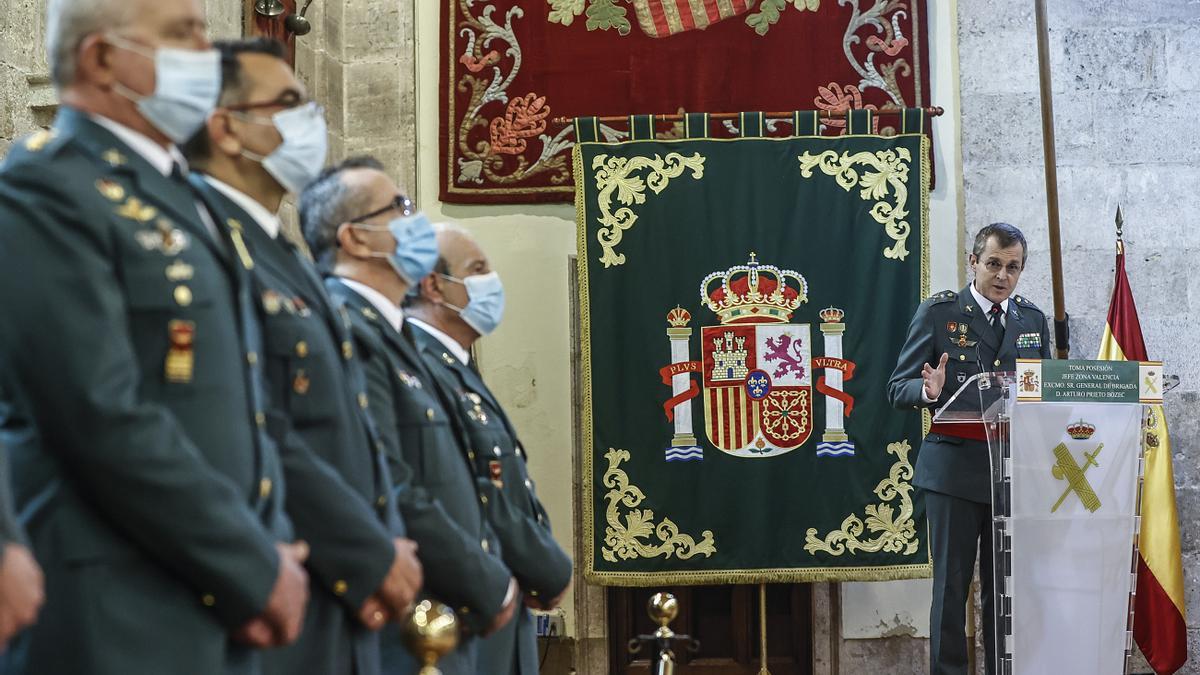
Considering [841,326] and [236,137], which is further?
[841,326]

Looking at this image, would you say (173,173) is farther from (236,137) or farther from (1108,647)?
(1108,647)

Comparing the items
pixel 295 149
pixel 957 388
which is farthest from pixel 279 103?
pixel 957 388

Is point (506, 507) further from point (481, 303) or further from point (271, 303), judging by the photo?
point (271, 303)

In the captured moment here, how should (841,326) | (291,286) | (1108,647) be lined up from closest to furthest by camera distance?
(291,286)
(1108,647)
(841,326)

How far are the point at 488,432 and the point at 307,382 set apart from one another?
1.02 m

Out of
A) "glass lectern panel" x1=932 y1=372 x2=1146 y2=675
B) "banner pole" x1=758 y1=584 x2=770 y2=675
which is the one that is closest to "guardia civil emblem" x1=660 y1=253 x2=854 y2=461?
"banner pole" x1=758 y1=584 x2=770 y2=675

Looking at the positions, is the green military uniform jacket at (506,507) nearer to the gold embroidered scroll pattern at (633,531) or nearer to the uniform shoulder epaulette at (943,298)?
the uniform shoulder epaulette at (943,298)

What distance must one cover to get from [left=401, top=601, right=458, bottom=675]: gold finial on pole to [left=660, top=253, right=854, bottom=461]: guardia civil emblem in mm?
4255

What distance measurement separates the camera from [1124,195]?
657cm

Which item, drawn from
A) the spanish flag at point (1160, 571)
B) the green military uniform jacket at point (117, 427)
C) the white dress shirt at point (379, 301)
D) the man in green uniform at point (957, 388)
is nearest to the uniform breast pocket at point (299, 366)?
the green military uniform jacket at point (117, 427)

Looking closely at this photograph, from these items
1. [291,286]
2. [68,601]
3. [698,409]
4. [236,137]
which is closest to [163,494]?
[68,601]

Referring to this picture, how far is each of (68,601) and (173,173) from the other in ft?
1.93

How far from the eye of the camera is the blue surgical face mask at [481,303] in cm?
350

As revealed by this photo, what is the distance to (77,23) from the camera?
77.3 inches
